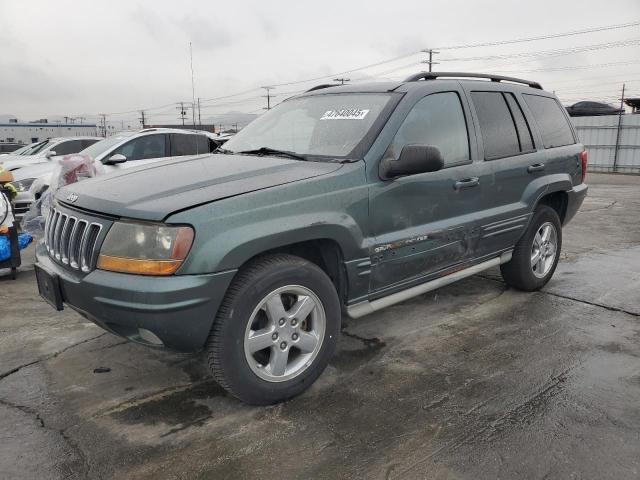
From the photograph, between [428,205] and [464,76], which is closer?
[428,205]

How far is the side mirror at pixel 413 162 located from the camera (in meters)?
3.11

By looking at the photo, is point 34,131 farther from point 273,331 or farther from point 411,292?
point 273,331

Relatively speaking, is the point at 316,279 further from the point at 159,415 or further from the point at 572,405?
the point at 572,405

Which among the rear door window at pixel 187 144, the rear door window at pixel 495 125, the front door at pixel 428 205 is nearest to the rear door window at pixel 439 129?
the front door at pixel 428 205

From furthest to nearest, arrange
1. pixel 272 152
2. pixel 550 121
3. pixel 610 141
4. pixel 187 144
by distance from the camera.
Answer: pixel 610 141, pixel 187 144, pixel 550 121, pixel 272 152

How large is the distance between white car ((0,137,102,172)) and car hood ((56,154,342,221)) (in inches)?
335

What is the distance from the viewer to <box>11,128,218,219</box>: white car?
8.37 metres

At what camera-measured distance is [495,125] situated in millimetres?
4105

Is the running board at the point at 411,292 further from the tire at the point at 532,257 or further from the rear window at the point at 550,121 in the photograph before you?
the rear window at the point at 550,121

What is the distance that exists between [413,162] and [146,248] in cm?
158

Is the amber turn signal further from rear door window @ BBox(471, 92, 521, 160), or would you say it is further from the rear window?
the rear window

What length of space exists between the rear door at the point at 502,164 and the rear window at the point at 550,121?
0.20 metres

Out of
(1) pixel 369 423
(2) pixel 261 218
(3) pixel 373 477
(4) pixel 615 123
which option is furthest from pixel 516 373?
(4) pixel 615 123

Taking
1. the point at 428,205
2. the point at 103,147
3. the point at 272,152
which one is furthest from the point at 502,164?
the point at 103,147
